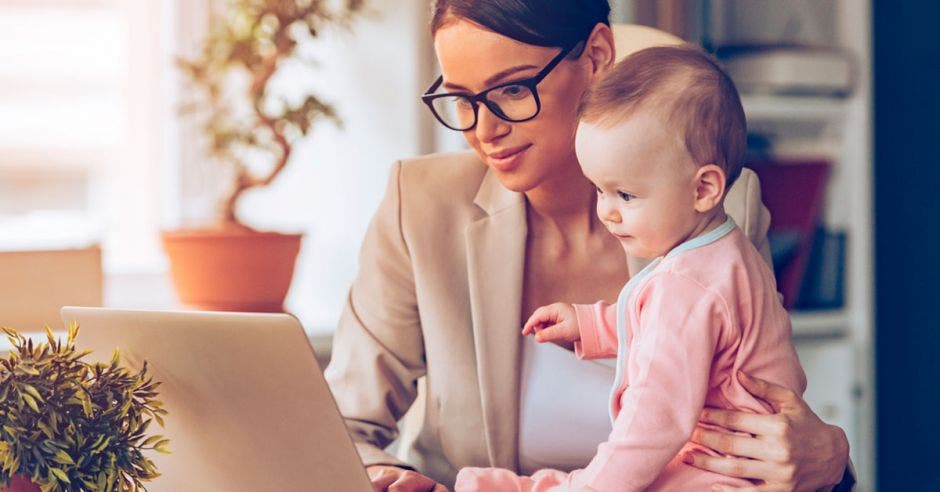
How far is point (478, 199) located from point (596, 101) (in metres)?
0.49

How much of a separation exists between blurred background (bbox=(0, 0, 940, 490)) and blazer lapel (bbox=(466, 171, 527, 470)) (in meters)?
0.99

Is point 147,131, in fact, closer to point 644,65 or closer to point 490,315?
point 490,315

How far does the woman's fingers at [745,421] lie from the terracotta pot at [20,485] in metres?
0.60

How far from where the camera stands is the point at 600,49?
1354mm

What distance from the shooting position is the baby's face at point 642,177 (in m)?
1.04

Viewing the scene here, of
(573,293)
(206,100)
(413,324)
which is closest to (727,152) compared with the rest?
(573,293)

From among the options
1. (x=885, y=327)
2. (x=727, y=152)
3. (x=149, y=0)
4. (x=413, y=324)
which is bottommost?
(x=885, y=327)

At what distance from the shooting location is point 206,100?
8.14ft

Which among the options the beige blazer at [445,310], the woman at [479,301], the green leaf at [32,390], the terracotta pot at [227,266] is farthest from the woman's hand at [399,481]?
the terracotta pot at [227,266]

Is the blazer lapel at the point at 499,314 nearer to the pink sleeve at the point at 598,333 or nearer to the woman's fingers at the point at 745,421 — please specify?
the pink sleeve at the point at 598,333

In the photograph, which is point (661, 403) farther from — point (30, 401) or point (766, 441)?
point (30, 401)

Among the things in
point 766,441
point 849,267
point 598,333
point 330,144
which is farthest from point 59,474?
point 849,267

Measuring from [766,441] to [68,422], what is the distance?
626 mm

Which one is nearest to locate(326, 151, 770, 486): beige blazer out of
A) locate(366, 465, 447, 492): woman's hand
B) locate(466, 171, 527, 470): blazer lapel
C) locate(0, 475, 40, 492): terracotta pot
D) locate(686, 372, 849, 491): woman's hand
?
locate(466, 171, 527, 470): blazer lapel
